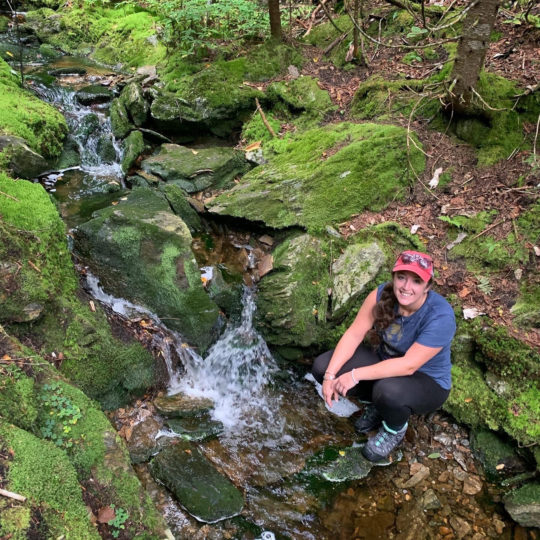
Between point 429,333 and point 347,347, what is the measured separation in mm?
819

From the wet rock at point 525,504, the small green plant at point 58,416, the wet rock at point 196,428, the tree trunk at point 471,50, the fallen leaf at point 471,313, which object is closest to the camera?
the small green plant at point 58,416

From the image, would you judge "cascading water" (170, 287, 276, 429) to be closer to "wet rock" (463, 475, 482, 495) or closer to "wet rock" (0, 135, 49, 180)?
"wet rock" (463, 475, 482, 495)

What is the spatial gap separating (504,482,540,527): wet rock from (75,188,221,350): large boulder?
3.40 meters

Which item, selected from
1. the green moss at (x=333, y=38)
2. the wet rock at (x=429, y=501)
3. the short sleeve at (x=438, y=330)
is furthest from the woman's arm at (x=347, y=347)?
the green moss at (x=333, y=38)

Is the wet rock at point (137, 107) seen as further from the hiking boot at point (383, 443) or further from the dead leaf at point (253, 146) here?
the hiking boot at point (383, 443)

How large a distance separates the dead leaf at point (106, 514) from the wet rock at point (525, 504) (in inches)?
132

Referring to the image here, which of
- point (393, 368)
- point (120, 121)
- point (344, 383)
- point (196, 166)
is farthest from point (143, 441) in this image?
point (120, 121)

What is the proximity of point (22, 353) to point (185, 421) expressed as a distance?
1768 mm

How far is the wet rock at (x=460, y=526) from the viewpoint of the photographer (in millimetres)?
3492

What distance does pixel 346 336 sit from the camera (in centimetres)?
397

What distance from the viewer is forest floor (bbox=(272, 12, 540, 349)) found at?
4.51 meters

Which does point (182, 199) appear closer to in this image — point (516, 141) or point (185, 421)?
point (185, 421)

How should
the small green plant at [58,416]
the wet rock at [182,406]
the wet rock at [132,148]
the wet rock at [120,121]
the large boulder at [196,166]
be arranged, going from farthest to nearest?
the wet rock at [120,121]
the wet rock at [132,148]
the large boulder at [196,166]
the wet rock at [182,406]
the small green plant at [58,416]

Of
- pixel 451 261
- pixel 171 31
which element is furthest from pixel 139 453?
pixel 171 31
